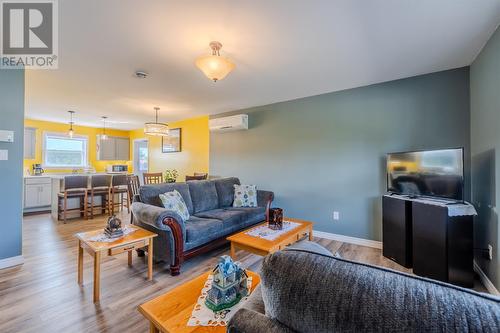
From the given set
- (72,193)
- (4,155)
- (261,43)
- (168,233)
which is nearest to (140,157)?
(72,193)

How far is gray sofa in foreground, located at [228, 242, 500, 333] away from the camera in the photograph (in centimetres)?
47

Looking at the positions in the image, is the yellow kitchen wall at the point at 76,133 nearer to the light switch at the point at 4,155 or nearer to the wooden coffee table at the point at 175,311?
the light switch at the point at 4,155

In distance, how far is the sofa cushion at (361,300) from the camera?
47 cm

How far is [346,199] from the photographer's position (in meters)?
3.57

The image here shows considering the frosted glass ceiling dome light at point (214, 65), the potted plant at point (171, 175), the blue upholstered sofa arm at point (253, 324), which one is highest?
the frosted glass ceiling dome light at point (214, 65)

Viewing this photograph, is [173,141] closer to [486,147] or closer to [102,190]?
[102,190]

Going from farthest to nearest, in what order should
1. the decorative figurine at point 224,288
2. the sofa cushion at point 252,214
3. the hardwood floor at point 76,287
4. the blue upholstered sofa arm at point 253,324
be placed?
the sofa cushion at point 252,214
the hardwood floor at point 76,287
the decorative figurine at point 224,288
the blue upholstered sofa arm at point 253,324

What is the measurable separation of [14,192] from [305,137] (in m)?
4.13

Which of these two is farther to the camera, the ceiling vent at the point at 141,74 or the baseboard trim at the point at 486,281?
the ceiling vent at the point at 141,74

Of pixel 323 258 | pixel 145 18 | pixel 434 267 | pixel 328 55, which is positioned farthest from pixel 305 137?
pixel 323 258

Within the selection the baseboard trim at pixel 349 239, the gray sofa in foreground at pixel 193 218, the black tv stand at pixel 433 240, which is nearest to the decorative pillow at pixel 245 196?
Result: the gray sofa in foreground at pixel 193 218

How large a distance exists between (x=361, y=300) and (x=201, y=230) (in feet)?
8.06

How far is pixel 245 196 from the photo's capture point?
395 cm

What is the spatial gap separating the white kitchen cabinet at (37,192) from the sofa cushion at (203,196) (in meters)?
4.40
